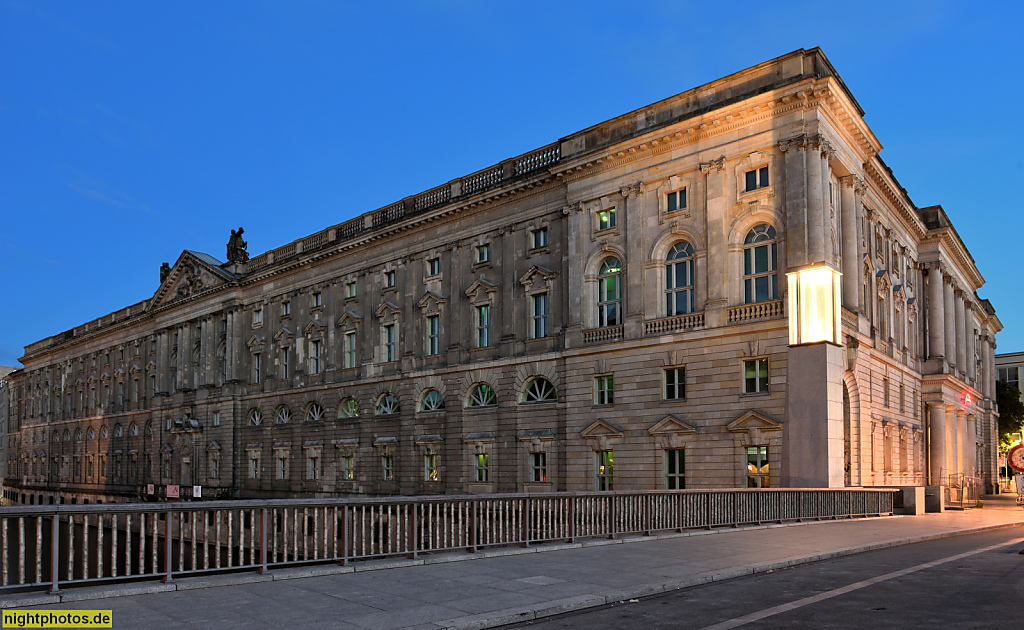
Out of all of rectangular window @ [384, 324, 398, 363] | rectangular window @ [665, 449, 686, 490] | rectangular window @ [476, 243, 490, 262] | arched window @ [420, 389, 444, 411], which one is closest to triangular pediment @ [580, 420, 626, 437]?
rectangular window @ [665, 449, 686, 490]

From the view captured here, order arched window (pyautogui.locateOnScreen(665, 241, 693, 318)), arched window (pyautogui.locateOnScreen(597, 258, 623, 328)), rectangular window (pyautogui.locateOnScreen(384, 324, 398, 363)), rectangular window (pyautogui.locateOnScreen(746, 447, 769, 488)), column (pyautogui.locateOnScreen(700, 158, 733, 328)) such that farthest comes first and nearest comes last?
rectangular window (pyautogui.locateOnScreen(384, 324, 398, 363)) → arched window (pyautogui.locateOnScreen(597, 258, 623, 328)) → arched window (pyautogui.locateOnScreen(665, 241, 693, 318)) → column (pyautogui.locateOnScreen(700, 158, 733, 328)) → rectangular window (pyautogui.locateOnScreen(746, 447, 769, 488))

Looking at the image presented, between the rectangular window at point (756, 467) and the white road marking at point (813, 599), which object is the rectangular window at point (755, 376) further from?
the white road marking at point (813, 599)

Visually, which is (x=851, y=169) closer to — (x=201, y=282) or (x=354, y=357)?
(x=354, y=357)

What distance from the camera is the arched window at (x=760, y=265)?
1267 inches

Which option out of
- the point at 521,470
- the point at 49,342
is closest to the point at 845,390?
the point at 521,470

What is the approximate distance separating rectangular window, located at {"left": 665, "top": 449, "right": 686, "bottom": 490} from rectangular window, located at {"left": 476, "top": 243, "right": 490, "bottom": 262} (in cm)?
1554

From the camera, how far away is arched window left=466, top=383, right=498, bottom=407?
42544mm

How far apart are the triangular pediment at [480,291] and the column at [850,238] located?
17421 mm

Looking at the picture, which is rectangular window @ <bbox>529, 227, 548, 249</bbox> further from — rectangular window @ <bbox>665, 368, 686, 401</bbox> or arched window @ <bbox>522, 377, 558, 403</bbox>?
rectangular window @ <bbox>665, 368, 686, 401</bbox>

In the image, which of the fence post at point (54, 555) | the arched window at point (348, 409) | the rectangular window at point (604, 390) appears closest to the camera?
the fence post at point (54, 555)

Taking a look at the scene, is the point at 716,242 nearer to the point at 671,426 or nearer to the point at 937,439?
the point at 671,426

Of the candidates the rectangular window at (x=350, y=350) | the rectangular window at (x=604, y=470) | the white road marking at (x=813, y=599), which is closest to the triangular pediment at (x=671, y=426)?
the rectangular window at (x=604, y=470)

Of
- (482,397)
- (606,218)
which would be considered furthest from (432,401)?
(606,218)

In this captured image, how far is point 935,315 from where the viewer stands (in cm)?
5097
